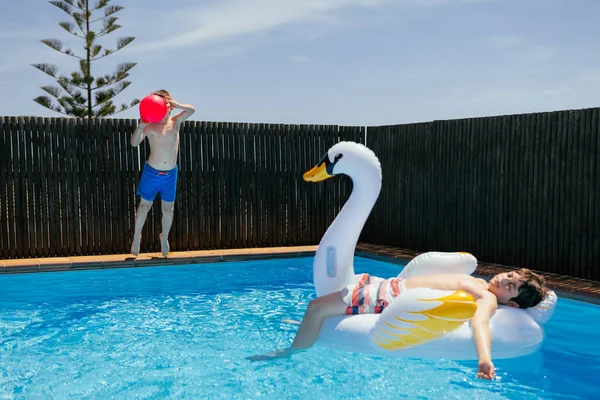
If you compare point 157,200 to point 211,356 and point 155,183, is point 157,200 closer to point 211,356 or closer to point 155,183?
point 155,183

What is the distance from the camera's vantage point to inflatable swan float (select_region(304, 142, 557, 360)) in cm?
413

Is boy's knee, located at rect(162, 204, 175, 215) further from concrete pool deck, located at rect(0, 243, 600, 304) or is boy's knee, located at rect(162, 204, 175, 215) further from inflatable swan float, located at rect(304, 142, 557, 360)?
inflatable swan float, located at rect(304, 142, 557, 360)

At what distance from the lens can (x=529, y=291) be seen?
14.6 feet

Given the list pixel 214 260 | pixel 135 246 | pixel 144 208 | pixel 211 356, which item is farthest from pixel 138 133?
pixel 211 356

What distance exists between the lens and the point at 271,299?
6.72 meters

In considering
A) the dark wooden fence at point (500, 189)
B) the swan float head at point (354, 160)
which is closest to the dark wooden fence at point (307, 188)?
the dark wooden fence at point (500, 189)

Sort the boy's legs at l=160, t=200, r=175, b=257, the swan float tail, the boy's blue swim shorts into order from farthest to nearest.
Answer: the boy's legs at l=160, t=200, r=175, b=257 → the boy's blue swim shorts → the swan float tail

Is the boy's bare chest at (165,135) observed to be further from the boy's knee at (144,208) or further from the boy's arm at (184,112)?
the boy's knee at (144,208)

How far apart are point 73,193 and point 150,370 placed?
213 inches

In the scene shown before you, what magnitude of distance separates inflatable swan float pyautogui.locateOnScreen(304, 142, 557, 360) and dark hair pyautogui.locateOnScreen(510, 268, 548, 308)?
55mm

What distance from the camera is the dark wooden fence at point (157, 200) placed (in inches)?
352

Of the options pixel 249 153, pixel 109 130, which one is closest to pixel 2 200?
pixel 109 130

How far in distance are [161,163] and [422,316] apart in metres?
5.34

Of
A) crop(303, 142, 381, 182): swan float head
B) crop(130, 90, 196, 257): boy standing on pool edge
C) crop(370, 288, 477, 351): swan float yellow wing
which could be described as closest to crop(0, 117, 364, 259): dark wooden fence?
crop(130, 90, 196, 257): boy standing on pool edge
